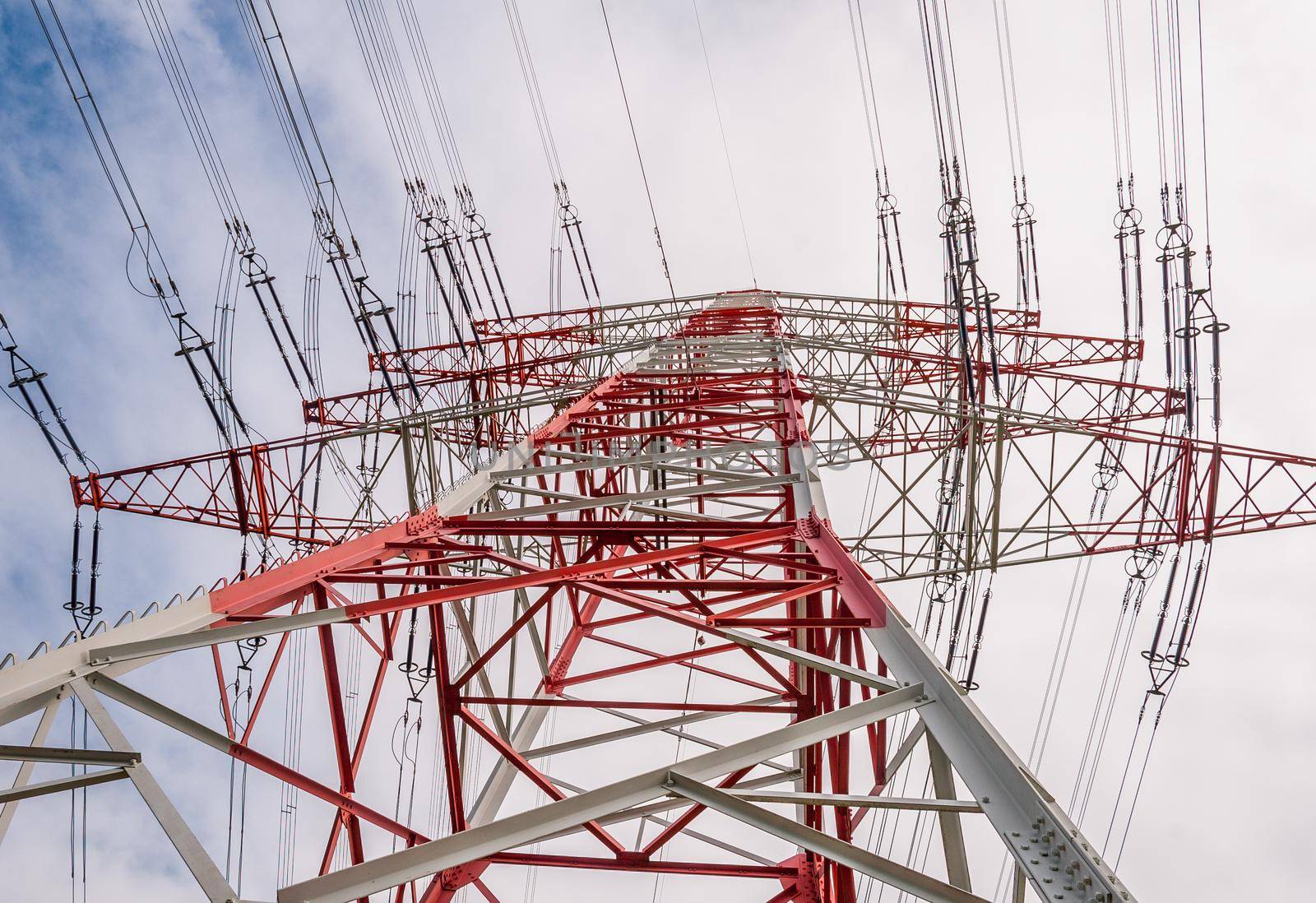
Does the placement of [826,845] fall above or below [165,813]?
below

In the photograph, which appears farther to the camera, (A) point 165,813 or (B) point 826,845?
(A) point 165,813

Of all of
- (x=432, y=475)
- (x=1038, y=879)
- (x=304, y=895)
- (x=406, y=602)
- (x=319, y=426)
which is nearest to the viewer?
(x=1038, y=879)

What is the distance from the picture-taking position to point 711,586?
234 inches

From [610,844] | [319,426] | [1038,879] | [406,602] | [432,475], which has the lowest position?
[1038,879]

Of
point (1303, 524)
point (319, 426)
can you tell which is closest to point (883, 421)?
point (1303, 524)

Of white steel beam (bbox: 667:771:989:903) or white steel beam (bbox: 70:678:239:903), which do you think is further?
white steel beam (bbox: 70:678:239:903)

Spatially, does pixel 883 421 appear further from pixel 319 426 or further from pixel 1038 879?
pixel 1038 879

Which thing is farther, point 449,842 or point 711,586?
point 711,586

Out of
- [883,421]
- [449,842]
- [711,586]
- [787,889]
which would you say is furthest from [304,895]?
[883,421]

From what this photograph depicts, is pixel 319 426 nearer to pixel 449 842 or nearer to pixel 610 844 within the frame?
pixel 610 844

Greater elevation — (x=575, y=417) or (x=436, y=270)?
(x=436, y=270)

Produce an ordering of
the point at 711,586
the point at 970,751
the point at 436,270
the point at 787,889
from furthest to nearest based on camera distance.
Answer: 1. the point at 436,270
2. the point at 787,889
3. the point at 711,586
4. the point at 970,751

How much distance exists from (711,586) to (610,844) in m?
2.02

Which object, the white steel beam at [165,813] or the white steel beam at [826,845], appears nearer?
the white steel beam at [826,845]
